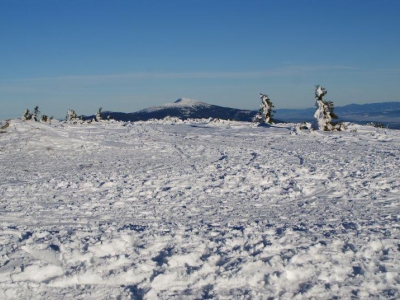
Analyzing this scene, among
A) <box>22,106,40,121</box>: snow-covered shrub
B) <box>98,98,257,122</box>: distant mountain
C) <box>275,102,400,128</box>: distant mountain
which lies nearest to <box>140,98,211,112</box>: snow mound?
<box>98,98,257,122</box>: distant mountain

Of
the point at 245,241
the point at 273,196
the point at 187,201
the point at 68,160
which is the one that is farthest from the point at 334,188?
the point at 68,160

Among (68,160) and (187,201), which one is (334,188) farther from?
(68,160)

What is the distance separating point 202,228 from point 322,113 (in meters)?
23.8

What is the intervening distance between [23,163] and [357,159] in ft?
44.2

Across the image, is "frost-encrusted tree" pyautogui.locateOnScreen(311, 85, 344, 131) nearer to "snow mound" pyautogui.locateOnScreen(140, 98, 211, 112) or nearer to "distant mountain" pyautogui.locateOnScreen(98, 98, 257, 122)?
"distant mountain" pyautogui.locateOnScreen(98, 98, 257, 122)

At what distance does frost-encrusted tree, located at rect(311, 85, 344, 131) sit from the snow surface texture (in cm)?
1222

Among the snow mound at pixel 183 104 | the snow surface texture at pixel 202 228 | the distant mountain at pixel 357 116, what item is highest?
the snow mound at pixel 183 104

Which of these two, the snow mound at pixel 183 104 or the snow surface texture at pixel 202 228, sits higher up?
the snow mound at pixel 183 104

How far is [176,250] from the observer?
643 cm

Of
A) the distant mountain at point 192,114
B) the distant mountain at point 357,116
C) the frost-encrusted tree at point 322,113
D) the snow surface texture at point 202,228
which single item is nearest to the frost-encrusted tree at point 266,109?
the distant mountain at point 357,116

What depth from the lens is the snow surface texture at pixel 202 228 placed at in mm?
5508

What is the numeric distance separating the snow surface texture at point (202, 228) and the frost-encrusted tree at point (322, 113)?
12.2m

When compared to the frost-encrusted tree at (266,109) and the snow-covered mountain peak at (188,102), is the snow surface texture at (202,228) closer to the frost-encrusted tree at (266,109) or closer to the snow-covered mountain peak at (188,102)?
the frost-encrusted tree at (266,109)

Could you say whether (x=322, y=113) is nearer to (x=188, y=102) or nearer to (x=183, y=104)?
(x=183, y=104)
